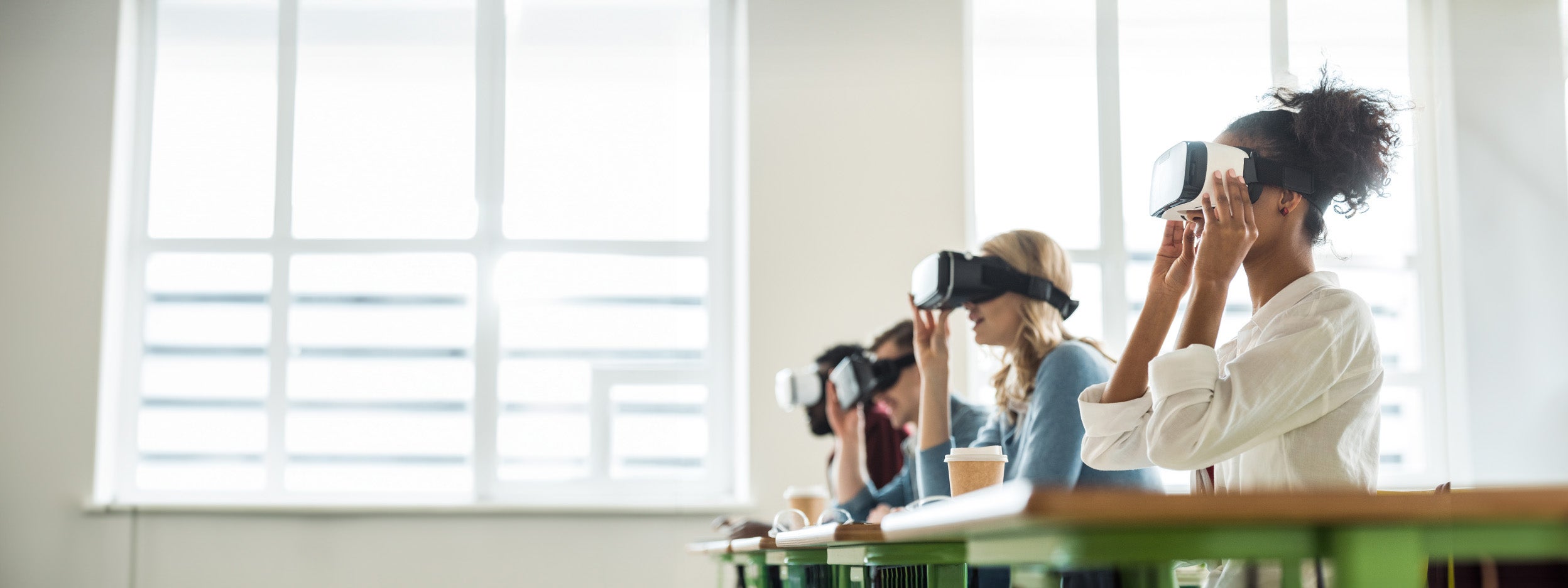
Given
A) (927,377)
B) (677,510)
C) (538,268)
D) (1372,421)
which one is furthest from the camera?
(538,268)

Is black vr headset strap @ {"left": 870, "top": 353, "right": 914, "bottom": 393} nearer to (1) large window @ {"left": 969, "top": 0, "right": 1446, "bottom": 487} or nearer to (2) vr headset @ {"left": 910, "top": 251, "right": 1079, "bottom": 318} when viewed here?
(2) vr headset @ {"left": 910, "top": 251, "right": 1079, "bottom": 318}

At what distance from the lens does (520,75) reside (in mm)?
A: 5023

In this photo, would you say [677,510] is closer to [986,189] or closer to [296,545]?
[296,545]

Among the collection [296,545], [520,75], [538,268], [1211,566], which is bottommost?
[296,545]

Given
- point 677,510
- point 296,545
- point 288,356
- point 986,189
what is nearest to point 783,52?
point 986,189

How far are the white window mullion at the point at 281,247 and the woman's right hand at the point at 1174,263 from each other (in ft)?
13.3

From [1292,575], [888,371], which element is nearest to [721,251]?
[888,371]

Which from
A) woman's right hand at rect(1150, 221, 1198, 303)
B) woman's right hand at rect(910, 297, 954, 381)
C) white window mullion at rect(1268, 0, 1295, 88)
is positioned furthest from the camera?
white window mullion at rect(1268, 0, 1295, 88)

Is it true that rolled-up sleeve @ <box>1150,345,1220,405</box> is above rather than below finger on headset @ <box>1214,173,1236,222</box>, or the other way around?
below

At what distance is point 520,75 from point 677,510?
1857 mm

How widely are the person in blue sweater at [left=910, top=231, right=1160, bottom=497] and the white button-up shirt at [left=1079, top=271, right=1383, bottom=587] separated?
608 mm

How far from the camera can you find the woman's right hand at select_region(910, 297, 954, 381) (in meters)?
2.33

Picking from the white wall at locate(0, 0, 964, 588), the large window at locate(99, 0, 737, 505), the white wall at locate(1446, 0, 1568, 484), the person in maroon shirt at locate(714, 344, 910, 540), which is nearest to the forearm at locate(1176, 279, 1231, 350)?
the person in maroon shirt at locate(714, 344, 910, 540)

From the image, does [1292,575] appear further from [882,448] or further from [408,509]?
[408,509]
